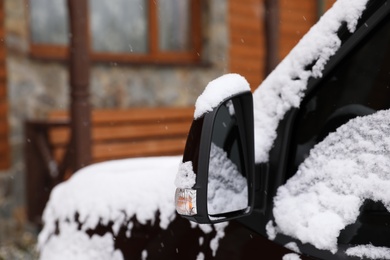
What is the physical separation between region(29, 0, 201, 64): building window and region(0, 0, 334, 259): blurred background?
13 millimetres

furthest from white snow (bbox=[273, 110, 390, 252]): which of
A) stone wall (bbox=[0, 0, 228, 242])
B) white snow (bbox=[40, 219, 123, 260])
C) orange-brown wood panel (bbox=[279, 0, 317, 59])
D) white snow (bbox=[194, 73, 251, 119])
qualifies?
orange-brown wood panel (bbox=[279, 0, 317, 59])

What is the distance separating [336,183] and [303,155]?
0.12 metres

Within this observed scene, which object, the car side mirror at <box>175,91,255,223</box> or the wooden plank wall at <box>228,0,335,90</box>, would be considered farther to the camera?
the wooden plank wall at <box>228,0,335,90</box>

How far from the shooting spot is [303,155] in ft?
5.29

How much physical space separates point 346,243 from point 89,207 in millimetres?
1058

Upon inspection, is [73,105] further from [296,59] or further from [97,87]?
[296,59]

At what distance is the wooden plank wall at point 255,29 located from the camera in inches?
346

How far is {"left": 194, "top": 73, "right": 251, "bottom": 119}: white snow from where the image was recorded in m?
1.47

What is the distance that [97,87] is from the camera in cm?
721

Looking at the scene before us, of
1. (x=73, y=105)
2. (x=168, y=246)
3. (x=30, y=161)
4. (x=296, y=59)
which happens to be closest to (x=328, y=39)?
(x=296, y=59)

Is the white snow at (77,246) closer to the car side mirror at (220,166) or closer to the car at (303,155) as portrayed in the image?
the car at (303,155)

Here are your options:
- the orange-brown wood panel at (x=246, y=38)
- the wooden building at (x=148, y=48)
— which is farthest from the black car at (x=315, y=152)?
the orange-brown wood panel at (x=246, y=38)

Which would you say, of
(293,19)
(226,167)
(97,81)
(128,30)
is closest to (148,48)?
(128,30)

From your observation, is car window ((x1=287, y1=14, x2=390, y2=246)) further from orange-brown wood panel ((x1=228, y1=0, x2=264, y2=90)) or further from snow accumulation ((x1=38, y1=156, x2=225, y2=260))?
orange-brown wood panel ((x1=228, y1=0, x2=264, y2=90))
